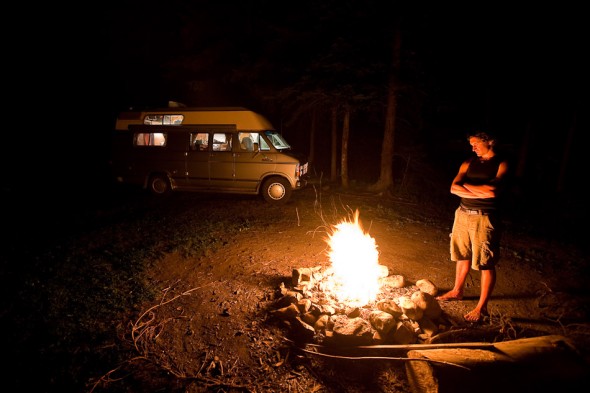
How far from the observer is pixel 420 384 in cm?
293

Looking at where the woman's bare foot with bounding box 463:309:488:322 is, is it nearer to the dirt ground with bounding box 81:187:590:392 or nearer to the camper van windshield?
the dirt ground with bounding box 81:187:590:392

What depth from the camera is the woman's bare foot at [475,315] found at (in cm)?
391

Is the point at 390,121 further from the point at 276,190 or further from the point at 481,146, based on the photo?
the point at 481,146

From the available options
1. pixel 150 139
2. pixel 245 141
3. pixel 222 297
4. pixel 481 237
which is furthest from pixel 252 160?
pixel 481 237

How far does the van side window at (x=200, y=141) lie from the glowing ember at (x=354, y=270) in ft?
18.9

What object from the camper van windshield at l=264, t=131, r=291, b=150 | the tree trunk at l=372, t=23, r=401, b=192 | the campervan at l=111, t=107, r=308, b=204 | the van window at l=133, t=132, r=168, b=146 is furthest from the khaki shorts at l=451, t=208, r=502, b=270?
the van window at l=133, t=132, r=168, b=146

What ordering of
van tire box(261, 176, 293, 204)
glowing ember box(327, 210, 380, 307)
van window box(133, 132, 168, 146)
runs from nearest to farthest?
glowing ember box(327, 210, 380, 307) → van tire box(261, 176, 293, 204) → van window box(133, 132, 168, 146)

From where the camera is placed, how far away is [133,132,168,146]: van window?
9.84 meters

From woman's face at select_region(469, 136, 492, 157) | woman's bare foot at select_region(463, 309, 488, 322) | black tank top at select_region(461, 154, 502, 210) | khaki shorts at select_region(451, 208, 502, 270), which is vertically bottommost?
woman's bare foot at select_region(463, 309, 488, 322)

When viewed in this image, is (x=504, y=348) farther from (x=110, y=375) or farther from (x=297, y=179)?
(x=297, y=179)

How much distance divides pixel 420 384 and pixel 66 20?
26.7 m

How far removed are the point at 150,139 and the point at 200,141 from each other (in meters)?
1.65

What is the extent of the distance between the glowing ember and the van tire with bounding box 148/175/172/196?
678 centimetres

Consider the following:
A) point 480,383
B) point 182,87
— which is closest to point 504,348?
point 480,383
